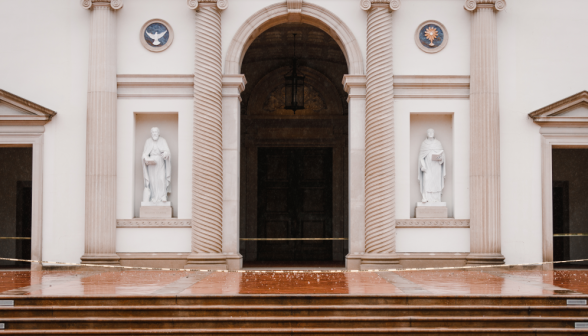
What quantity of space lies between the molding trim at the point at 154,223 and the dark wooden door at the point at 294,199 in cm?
616

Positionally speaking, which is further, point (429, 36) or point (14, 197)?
point (14, 197)

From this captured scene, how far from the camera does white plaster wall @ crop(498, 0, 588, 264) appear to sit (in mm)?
14664

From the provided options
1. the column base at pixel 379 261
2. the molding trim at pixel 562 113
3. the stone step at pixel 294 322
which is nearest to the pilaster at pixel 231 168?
the column base at pixel 379 261

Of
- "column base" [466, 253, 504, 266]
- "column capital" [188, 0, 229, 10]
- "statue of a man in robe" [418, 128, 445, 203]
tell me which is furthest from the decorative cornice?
"column base" [466, 253, 504, 266]

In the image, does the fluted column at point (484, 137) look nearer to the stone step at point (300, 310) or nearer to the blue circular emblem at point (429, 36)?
the blue circular emblem at point (429, 36)

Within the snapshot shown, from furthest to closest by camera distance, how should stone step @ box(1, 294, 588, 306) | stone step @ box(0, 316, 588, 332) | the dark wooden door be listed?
1. the dark wooden door
2. stone step @ box(1, 294, 588, 306)
3. stone step @ box(0, 316, 588, 332)

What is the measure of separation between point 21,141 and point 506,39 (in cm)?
1132

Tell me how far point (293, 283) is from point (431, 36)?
702 cm

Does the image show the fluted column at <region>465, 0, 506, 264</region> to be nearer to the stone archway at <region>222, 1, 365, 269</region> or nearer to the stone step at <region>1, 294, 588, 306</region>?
the stone archway at <region>222, 1, 365, 269</region>

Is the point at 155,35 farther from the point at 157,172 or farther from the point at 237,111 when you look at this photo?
the point at 157,172

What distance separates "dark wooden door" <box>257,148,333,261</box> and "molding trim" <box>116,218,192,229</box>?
6163 millimetres

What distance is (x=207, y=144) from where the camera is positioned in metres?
14.4

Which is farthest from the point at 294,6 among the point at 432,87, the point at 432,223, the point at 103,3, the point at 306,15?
the point at 432,223

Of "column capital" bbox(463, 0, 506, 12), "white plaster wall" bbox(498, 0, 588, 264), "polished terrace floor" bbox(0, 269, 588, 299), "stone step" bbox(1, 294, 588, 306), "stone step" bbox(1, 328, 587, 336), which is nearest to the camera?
"stone step" bbox(1, 328, 587, 336)
